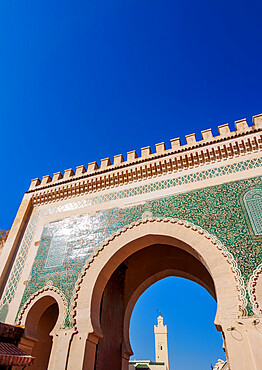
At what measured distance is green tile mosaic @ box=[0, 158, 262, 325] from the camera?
3.55 m

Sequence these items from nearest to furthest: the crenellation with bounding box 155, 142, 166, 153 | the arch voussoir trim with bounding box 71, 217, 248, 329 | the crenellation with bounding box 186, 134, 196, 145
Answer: the arch voussoir trim with bounding box 71, 217, 248, 329
the crenellation with bounding box 186, 134, 196, 145
the crenellation with bounding box 155, 142, 166, 153

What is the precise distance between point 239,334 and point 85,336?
1.89m

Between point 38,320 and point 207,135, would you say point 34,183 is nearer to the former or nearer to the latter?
point 38,320

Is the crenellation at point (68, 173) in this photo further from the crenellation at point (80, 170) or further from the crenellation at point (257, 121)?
the crenellation at point (257, 121)

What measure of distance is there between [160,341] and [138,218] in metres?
16.3

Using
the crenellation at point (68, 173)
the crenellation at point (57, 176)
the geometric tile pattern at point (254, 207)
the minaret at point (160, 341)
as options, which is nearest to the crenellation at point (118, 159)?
the crenellation at point (68, 173)

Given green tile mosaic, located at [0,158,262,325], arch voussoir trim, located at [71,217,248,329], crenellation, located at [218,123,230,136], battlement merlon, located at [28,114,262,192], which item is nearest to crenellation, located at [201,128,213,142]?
battlement merlon, located at [28,114,262,192]

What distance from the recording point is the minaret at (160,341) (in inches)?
651

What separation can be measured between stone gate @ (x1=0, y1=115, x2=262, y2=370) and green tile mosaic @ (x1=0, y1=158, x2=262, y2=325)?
2 centimetres

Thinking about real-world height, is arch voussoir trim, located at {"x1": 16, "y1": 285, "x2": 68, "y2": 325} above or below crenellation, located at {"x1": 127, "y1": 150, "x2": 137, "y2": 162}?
below

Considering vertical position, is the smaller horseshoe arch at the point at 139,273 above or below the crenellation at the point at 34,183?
below

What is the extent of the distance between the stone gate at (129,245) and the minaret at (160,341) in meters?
13.9

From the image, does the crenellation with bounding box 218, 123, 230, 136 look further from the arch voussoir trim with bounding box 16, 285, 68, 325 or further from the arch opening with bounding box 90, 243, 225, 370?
the arch voussoir trim with bounding box 16, 285, 68, 325

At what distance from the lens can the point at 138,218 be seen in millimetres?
4340
